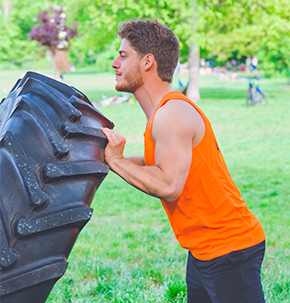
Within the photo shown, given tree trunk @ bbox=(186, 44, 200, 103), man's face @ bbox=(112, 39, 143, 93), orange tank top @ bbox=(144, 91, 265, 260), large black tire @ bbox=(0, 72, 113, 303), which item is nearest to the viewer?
large black tire @ bbox=(0, 72, 113, 303)

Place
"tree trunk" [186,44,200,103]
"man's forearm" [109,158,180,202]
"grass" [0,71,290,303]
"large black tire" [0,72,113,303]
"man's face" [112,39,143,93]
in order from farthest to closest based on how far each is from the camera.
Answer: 1. "tree trunk" [186,44,200,103]
2. "grass" [0,71,290,303]
3. "man's face" [112,39,143,93]
4. "man's forearm" [109,158,180,202]
5. "large black tire" [0,72,113,303]

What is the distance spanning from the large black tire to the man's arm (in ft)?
0.58

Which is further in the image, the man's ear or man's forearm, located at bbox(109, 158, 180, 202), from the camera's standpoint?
the man's ear

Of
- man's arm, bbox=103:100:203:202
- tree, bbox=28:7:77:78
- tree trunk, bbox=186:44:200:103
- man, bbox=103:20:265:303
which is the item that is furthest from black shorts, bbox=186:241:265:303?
tree, bbox=28:7:77:78

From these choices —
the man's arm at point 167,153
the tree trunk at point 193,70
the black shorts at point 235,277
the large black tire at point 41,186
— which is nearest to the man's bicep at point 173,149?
the man's arm at point 167,153

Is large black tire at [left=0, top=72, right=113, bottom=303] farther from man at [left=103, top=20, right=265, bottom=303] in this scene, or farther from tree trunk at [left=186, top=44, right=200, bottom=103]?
tree trunk at [left=186, top=44, right=200, bottom=103]

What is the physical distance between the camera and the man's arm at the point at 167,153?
199 centimetres

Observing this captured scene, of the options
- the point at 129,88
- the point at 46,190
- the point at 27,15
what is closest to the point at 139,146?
the point at 129,88

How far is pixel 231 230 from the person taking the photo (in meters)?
2.26

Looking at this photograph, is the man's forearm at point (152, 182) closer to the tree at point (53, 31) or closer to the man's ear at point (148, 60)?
the man's ear at point (148, 60)

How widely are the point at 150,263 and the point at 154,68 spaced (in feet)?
7.80

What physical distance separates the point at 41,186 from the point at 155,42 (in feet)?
3.54

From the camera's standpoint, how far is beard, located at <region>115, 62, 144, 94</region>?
2.29 meters

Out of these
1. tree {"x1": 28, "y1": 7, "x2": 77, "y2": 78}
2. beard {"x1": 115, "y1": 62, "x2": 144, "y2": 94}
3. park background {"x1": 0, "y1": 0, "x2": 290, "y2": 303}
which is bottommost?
tree {"x1": 28, "y1": 7, "x2": 77, "y2": 78}
